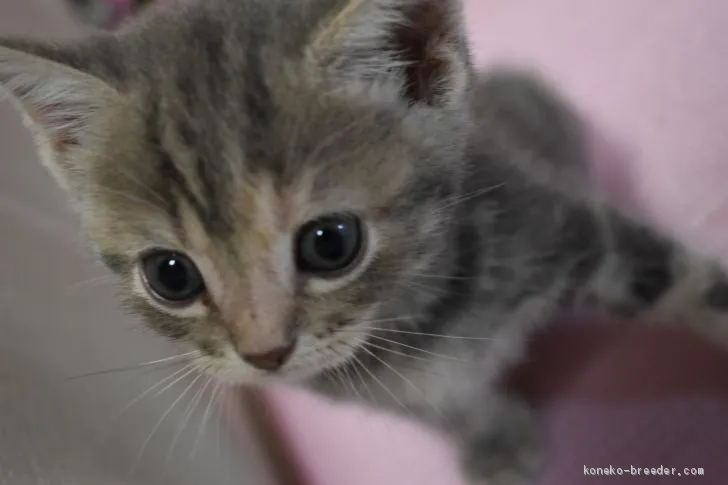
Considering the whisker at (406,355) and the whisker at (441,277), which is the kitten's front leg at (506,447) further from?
the whisker at (441,277)

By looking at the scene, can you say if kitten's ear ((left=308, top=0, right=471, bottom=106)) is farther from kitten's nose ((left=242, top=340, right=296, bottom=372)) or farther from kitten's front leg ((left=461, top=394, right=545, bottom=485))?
kitten's front leg ((left=461, top=394, right=545, bottom=485))

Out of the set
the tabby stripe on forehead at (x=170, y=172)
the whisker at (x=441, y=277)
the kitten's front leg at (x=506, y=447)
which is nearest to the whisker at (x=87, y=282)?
the tabby stripe on forehead at (x=170, y=172)

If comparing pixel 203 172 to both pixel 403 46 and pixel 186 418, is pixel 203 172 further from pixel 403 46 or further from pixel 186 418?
pixel 186 418

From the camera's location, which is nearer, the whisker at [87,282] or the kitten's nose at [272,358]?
the kitten's nose at [272,358]

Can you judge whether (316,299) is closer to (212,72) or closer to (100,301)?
(212,72)

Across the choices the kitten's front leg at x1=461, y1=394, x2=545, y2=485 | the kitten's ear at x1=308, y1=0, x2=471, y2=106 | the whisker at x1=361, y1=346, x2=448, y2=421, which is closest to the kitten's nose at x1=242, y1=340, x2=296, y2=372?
the whisker at x1=361, y1=346, x2=448, y2=421

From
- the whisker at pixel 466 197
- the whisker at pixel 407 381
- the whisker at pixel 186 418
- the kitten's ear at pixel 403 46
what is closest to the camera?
the kitten's ear at pixel 403 46

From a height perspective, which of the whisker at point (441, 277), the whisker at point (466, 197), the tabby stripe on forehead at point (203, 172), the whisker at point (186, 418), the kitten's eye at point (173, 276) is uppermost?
the tabby stripe on forehead at point (203, 172)
